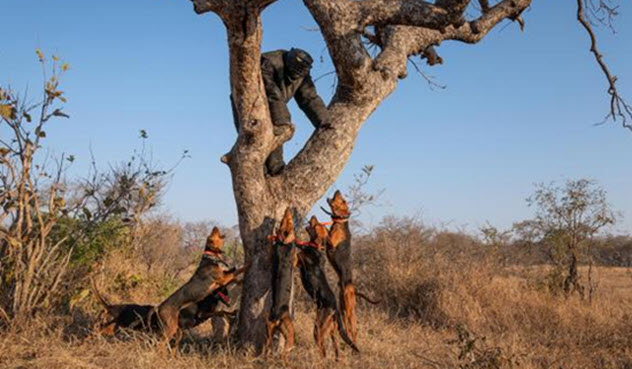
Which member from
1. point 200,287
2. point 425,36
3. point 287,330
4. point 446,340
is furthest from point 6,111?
point 446,340

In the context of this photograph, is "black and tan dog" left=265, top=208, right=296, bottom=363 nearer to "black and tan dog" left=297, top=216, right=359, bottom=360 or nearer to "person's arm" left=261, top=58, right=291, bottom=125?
"black and tan dog" left=297, top=216, right=359, bottom=360

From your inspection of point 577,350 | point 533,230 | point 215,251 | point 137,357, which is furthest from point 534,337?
point 533,230

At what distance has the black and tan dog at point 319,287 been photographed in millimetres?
4922

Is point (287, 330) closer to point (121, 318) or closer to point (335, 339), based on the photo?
point (335, 339)

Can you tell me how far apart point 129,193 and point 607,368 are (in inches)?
252

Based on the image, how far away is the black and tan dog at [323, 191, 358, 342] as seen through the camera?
204 inches

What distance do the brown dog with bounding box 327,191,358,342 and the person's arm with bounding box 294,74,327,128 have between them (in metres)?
1.05

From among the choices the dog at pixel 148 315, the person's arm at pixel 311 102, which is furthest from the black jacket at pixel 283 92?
the dog at pixel 148 315

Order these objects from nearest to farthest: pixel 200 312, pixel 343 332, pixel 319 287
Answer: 1. pixel 319 287
2. pixel 343 332
3. pixel 200 312

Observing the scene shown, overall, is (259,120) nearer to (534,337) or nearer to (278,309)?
(278,309)

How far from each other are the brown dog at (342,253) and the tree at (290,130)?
1.50 ft

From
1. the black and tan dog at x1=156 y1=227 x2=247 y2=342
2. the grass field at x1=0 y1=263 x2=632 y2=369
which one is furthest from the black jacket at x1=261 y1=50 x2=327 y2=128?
the grass field at x1=0 y1=263 x2=632 y2=369

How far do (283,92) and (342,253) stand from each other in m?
1.90

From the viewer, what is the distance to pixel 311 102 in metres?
5.82
